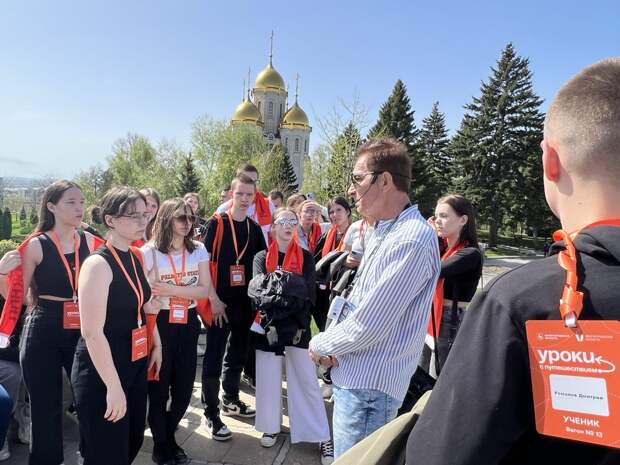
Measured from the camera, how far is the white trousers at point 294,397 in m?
3.75

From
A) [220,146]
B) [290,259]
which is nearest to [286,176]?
[220,146]

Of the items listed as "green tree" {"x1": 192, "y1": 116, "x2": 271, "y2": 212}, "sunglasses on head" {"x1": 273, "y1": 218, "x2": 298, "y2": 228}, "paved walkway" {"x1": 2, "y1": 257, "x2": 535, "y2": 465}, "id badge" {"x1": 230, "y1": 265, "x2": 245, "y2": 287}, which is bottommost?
"paved walkway" {"x1": 2, "y1": 257, "x2": 535, "y2": 465}

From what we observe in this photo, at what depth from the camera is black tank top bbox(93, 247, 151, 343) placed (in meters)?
2.61

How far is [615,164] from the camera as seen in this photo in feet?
2.98

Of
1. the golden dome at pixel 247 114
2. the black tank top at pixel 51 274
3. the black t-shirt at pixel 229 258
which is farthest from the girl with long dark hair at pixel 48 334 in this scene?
the golden dome at pixel 247 114

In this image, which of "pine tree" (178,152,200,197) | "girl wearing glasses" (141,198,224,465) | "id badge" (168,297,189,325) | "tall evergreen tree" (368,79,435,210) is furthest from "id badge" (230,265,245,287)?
"pine tree" (178,152,200,197)

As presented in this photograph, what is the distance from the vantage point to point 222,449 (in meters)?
3.69

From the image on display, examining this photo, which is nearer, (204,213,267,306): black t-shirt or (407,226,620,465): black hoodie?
(407,226,620,465): black hoodie

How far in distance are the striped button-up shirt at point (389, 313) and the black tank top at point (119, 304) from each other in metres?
1.29

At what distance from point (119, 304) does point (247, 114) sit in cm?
6555

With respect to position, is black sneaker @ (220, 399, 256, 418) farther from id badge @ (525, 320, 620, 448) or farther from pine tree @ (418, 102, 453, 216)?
pine tree @ (418, 102, 453, 216)

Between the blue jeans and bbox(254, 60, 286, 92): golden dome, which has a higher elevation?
bbox(254, 60, 286, 92): golden dome

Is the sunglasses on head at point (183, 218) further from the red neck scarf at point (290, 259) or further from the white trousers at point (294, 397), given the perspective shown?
the white trousers at point (294, 397)

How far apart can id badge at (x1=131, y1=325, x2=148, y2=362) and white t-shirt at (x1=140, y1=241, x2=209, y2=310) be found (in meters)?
0.68
